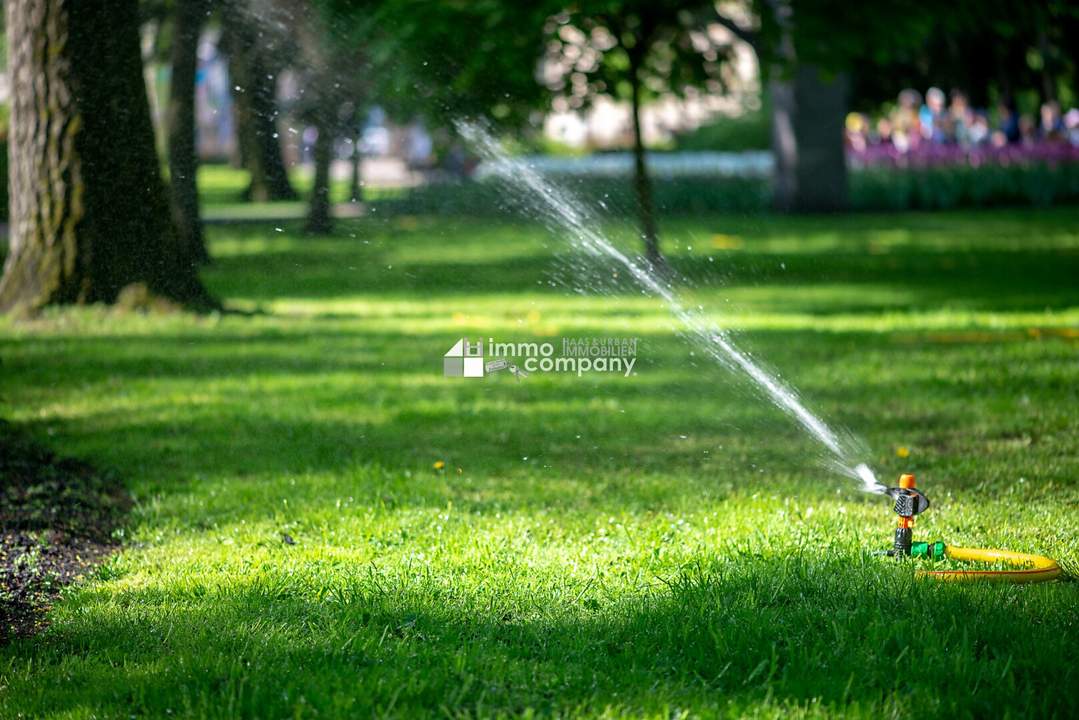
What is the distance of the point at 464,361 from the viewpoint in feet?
25.4

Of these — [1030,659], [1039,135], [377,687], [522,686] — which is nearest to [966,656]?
[1030,659]

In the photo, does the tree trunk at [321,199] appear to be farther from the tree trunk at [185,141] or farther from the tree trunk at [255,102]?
the tree trunk at [185,141]

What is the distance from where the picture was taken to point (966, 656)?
3195 mm

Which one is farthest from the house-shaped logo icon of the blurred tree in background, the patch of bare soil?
the blurred tree in background

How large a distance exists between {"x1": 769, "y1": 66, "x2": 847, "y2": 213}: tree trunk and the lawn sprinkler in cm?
1609

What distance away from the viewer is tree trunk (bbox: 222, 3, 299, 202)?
1377cm

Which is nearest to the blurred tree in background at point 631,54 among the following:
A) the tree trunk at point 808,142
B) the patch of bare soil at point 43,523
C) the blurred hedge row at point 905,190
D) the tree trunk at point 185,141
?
the tree trunk at point 185,141

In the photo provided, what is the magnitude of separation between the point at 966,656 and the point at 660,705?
74 centimetres

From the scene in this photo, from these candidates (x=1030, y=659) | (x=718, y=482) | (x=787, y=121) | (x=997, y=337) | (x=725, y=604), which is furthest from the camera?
(x=787, y=121)

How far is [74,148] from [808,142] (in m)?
12.8

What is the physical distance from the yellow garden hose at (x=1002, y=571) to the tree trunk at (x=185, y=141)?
7.64 m

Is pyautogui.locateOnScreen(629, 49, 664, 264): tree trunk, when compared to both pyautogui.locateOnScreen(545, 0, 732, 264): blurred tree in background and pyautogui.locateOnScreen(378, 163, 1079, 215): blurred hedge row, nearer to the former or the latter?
pyautogui.locateOnScreen(545, 0, 732, 264): blurred tree in background

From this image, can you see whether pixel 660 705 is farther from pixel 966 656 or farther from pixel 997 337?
pixel 997 337

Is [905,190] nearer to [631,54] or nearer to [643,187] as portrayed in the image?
[631,54]
